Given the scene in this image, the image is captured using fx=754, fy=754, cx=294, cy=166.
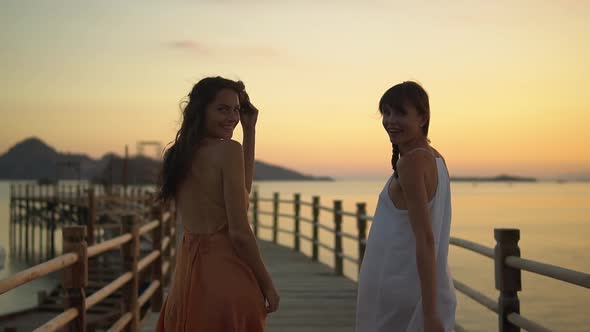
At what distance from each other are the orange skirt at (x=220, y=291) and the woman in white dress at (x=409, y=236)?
0.36 meters

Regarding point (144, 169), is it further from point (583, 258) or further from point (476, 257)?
point (583, 258)

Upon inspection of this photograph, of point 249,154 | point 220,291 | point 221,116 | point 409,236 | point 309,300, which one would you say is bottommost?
point 309,300

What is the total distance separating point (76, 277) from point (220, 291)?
1.37 metres

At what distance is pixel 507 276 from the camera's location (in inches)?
148

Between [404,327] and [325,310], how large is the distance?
4.72 metres

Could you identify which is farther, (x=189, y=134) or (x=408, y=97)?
(x=189, y=134)

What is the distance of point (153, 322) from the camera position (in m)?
6.27

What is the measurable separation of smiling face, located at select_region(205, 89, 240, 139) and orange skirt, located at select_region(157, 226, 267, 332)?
12.5 inches

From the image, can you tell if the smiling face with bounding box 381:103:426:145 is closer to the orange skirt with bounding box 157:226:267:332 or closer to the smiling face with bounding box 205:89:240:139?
the smiling face with bounding box 205:89:240:139

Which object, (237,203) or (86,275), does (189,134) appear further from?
(86,275)

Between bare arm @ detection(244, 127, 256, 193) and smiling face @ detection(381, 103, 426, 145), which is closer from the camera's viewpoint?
smiling face @ detection(381, 103, 426, 145)

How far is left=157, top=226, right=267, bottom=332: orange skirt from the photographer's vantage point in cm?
242

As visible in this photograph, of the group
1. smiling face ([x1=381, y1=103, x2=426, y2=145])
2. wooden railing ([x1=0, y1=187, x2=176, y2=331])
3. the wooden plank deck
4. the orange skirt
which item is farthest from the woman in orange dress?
the wooden plank deck

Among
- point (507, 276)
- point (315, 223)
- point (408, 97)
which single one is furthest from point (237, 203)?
point (315, 223)
